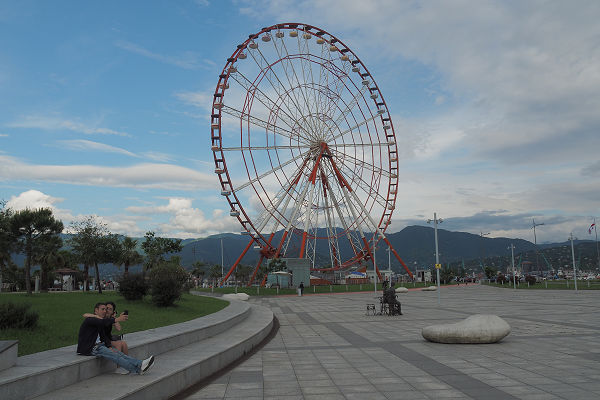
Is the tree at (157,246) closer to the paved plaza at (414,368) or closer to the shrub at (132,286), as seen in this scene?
the shrub at (132,286)

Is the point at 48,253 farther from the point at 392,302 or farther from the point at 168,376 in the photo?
the point at 168,376

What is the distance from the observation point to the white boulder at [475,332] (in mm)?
12359

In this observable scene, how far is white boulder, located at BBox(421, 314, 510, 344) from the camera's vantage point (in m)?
12.4

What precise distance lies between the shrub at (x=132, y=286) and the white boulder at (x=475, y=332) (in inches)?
494

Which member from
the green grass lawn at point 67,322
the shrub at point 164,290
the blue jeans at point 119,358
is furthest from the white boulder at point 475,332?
the shrub at point 164,290

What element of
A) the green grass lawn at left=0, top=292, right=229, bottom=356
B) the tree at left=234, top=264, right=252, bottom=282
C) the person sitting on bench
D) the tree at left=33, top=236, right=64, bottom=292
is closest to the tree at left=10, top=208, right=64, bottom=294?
the tree at left=33, top=236, right=64, bottom=292

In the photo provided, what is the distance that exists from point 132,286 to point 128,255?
28352 millimetres

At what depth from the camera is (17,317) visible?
964 cm

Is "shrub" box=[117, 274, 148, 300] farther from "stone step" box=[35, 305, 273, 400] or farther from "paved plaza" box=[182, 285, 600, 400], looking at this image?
"stone step" box=[35, 305, 273, 400]

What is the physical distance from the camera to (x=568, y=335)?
13.8m

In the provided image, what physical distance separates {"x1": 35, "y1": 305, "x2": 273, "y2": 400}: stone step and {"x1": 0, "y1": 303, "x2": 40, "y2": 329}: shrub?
2.79 meters

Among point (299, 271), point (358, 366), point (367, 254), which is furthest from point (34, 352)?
point (367, 254)

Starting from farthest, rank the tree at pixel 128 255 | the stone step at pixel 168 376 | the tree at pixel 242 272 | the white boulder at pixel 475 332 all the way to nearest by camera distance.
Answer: the tree at pixel 242 272 < the tree at pixel 128 255 < the white boulder at pixel 475 332 < the stone step at pixel 168 376

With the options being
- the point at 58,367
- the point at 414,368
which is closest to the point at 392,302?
the point at 414,368
